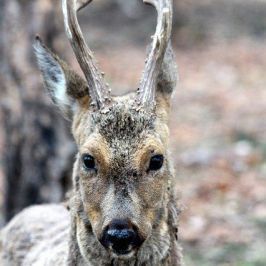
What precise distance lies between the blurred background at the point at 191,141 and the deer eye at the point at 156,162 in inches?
25.3

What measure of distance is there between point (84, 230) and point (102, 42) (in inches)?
579

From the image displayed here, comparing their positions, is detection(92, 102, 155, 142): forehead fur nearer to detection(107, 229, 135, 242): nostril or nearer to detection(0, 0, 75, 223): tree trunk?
detection(107, 229, 135, 242): nostril

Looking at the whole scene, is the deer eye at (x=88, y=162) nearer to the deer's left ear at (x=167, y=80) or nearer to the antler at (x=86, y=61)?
the antler at (x=86, y=61)

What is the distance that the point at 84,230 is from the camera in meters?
5.80

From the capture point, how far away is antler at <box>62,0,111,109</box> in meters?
5.88

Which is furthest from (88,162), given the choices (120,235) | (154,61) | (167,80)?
(167,80)

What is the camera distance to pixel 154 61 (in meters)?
5.96

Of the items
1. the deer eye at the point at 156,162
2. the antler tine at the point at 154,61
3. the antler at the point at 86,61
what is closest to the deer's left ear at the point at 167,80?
the antler tine at the point at 154,61

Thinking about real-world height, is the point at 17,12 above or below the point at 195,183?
above

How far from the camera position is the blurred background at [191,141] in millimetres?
9719

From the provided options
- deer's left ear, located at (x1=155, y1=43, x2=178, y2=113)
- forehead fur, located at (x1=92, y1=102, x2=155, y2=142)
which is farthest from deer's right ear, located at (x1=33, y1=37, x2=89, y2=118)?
forehead fur, located at (x1=92, y1=102, x2=155, y2=142)

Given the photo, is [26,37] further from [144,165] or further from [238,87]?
[238,87]

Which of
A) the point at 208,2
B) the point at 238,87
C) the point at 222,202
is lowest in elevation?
the point at 222,202

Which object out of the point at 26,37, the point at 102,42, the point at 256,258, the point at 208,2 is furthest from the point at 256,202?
the point at 208,2
